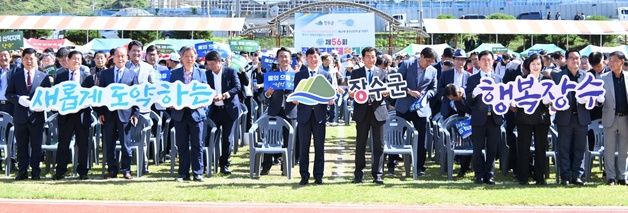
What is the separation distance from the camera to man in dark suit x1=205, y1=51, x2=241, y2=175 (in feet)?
35.5

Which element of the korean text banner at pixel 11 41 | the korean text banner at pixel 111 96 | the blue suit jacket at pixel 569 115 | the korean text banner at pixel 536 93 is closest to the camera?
the korean text banner at pixel 536 93

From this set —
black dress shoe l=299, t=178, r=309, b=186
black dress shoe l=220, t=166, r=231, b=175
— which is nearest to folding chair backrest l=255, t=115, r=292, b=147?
black dress shoe l=220, t=166, r=231, b=175

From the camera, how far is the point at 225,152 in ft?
37.0

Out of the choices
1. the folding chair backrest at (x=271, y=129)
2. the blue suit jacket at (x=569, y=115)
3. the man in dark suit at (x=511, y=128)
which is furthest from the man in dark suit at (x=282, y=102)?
the blue suit jacket at (x=569, y=115)

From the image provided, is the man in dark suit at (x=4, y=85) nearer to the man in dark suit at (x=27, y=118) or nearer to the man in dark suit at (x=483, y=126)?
the man in dark suit at (x=27, y=118)

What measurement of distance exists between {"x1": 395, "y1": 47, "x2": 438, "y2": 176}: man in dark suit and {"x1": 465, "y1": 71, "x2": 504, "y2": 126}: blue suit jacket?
3.33ft

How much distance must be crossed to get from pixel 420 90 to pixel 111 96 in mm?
4302

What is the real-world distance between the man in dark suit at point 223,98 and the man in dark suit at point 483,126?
128 inches

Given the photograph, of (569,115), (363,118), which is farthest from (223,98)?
(569,115)

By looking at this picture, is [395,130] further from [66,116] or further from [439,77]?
[66,116]

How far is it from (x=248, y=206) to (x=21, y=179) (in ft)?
12.2

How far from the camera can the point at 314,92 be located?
9.95 metres

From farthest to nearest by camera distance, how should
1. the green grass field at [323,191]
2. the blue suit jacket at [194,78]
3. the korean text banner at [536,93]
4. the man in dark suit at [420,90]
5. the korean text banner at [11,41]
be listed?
the korean text banner at [11,41]
the man in dark suit at [420,90]
the blue suit jacket at [194,78]
the korean text banner at [536,93]
the green grass field at [323,191]

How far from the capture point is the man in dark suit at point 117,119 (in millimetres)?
10312
